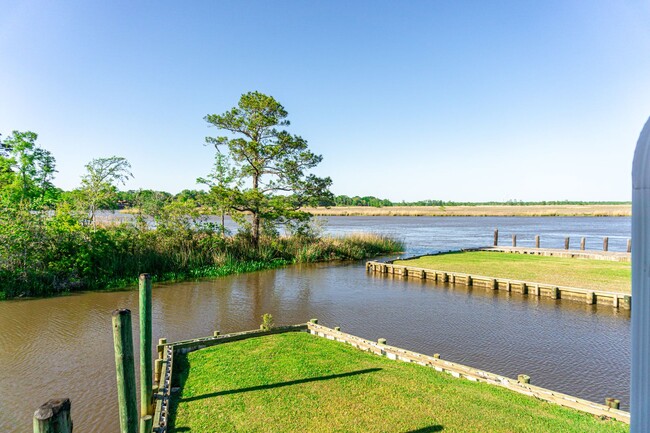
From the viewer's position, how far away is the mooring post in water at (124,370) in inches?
192

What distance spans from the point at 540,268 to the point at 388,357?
17.0 m

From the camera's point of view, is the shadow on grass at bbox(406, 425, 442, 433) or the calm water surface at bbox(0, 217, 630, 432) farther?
the calm water surface at bbox(0, 217, 630, 432)

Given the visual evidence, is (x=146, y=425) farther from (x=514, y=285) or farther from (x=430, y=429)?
(x=514, y=285)

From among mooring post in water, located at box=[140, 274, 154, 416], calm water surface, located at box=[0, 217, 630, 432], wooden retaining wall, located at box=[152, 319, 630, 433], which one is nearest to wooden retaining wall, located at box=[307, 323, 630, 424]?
wooden retaining wall, located at box=[152, 319, 630, 433]

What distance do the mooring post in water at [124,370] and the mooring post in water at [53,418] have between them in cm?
209

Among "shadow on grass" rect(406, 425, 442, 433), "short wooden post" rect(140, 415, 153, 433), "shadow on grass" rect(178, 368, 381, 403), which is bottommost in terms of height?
"shadow on grass" rect(178, 368, 381, 403)

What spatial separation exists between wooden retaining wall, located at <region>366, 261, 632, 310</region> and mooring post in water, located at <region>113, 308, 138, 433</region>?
13.3 metres

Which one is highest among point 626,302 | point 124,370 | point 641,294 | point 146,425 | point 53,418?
point 641,294

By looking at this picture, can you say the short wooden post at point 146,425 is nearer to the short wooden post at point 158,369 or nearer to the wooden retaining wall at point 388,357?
the wooden retaining wall at point 388,357

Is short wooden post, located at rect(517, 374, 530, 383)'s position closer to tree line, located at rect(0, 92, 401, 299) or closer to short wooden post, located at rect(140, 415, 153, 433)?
short wooden post, located at rect(140, 415, 153, 433)

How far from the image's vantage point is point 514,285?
18.1 meters

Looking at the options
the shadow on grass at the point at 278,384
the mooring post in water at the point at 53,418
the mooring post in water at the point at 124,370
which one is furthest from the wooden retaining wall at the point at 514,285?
the mooring post in water at the point at 53,418

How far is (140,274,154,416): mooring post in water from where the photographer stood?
677 centimetres

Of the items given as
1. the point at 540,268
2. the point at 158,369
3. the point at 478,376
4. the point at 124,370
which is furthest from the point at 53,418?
the point at 540,268
